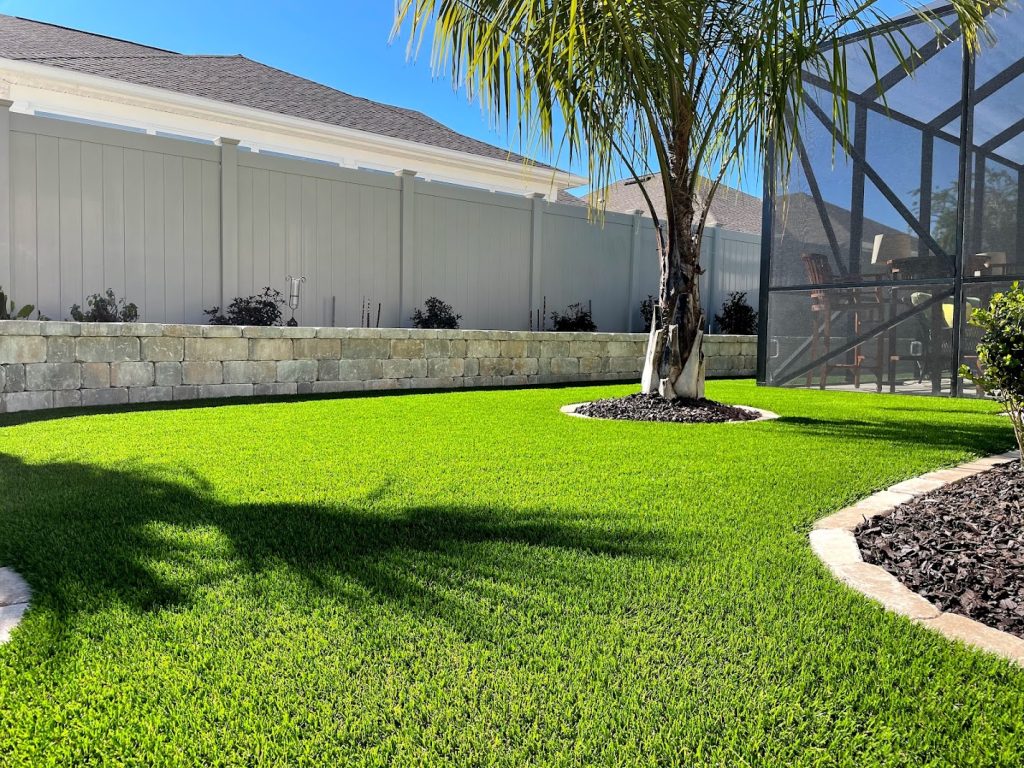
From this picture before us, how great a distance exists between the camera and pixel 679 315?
20.8 ft

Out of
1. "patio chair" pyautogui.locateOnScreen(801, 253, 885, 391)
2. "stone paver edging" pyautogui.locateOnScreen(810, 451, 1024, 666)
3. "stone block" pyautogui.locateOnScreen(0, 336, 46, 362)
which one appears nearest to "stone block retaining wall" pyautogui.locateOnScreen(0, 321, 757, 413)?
"stone block" pyautogui.locateOnScreen(0, 336, 46, 362)

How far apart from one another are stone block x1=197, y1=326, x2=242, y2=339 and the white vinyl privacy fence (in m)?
1.43

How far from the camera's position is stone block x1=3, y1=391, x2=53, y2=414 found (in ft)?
19.7

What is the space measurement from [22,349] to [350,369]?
304 centimetres

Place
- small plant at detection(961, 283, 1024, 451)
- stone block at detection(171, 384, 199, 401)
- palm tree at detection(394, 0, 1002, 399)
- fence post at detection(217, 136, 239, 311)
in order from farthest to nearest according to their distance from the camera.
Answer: fence post at detection(217, 136, 239, 311) → stone block at detection(171, 384, 199, 401) → palm tree at detection(394, 0, 1002, 399) → small plant at detection(961, 283, 1024, 451)

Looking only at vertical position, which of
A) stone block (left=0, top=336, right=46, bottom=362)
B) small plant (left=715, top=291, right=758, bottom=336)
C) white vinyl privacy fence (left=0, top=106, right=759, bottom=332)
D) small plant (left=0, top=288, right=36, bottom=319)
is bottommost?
stone block (left=0, top=336, right=46, bottom=362)

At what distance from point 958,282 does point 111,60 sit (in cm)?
1230

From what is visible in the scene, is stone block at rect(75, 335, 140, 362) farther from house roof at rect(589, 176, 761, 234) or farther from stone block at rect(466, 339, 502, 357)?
house roof at rect(589, 176, 761, 234)

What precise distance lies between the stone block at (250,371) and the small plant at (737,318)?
323 inches

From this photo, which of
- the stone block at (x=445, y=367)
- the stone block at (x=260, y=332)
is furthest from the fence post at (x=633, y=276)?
the stone block at (x=260, y=332)

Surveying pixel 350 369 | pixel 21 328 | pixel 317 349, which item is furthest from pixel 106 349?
pixel 350 369

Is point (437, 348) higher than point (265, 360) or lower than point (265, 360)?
higher

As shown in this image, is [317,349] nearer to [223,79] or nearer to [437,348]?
[437,348]

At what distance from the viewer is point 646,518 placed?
309 cm
